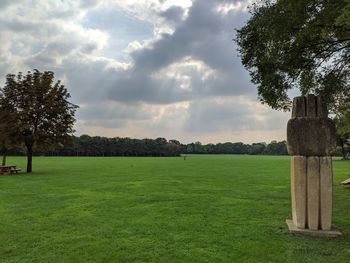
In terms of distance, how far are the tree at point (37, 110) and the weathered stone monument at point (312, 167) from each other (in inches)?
1175

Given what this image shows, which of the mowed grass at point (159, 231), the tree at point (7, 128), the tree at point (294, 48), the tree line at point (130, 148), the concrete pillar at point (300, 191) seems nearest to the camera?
the mowed grass at point (159, 231)

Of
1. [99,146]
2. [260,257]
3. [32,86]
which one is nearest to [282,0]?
[260,257]

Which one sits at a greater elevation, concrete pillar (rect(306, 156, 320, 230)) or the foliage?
the foliage

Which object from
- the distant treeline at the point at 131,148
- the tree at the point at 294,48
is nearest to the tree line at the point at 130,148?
the distant treeline at the point at 131,148

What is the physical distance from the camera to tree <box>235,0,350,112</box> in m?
14.0

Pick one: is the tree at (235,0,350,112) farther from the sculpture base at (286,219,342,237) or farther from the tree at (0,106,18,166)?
the tree at (0,106,18,166)

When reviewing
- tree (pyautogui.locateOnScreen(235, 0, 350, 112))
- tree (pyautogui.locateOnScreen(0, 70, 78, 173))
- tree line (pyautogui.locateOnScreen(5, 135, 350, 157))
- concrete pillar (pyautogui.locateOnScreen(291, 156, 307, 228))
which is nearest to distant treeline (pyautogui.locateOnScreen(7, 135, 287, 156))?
tree line (pyautogui.locateOnScreen(5, 135, 350, 157))

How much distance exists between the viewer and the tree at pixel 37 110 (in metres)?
35.3

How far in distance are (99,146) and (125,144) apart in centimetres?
1094

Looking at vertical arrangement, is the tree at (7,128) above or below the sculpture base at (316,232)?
above

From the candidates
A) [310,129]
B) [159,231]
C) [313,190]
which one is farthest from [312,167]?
[159,231]

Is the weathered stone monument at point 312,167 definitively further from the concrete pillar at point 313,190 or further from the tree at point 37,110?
the tree at point 37,110

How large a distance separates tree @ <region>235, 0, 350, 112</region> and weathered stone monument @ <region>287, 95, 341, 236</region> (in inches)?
201

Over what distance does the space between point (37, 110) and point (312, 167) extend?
30.5m
